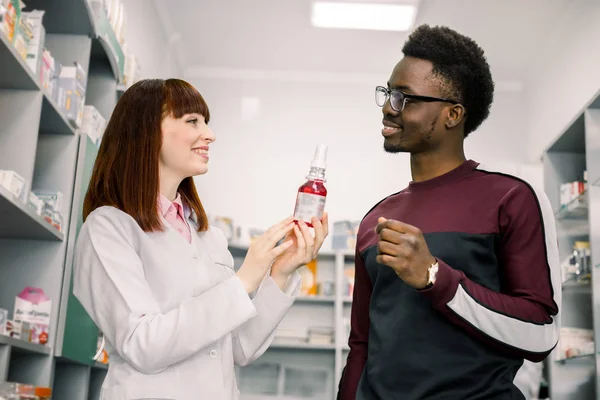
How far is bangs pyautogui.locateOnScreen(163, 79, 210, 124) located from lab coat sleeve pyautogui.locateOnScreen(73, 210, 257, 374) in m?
0.37

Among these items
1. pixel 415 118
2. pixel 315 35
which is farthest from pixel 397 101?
pixel 315 35

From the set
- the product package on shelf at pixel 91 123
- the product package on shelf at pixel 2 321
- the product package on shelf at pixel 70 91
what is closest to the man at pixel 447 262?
the product package on shelf at pixel 2 321

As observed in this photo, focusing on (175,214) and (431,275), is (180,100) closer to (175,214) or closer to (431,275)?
(175,214)

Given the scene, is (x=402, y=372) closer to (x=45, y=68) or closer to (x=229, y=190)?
(x=45, y=68)

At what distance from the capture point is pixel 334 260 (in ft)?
23.9

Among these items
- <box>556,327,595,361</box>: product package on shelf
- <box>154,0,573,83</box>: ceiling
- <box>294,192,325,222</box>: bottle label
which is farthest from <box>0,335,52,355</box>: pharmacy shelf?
<box>154,0,573,83</box>: ceiling

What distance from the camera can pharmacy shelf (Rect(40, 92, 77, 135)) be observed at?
9.65ft

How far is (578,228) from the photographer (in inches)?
182

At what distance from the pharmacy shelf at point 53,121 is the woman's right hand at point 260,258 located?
145cm

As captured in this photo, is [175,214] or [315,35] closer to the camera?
[175,214]

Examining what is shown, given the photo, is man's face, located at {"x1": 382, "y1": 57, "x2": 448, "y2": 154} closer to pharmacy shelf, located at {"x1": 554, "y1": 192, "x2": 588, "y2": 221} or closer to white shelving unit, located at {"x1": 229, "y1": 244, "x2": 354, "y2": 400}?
pharmacy shelf, located at {"x1": 554, "y1": 192, "x2": 588, "y2": 221}

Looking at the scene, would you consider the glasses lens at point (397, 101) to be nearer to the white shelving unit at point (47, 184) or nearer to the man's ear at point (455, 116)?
the man's ear at point (455, 116)

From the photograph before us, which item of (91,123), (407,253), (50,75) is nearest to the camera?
(407,253)

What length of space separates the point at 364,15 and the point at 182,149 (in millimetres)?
5166
